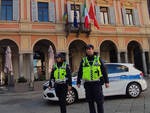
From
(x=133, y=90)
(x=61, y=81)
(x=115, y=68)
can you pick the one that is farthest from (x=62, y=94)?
(x=133, y=90)

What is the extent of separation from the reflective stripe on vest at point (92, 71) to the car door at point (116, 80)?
324 centimetres

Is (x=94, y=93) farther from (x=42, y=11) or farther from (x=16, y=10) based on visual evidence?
(x=42, y=11)

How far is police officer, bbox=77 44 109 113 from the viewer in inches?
134

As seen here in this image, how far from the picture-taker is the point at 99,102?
3.35 metres

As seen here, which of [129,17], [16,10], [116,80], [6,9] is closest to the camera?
[116,80]

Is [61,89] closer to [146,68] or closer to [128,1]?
[146,68]

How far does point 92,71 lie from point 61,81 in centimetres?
99

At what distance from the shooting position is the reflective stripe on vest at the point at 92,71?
11.5 ft

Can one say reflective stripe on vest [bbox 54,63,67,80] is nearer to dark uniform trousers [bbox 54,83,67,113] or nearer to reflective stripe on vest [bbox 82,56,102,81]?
dark uniform trousers [bbox 54,83,67,113]

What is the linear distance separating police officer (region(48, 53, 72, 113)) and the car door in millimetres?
2984

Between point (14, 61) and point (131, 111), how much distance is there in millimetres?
13055

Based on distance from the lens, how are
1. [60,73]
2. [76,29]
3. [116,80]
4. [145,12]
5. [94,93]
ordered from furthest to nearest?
[145,12] → [76,29] → [116,80] → [60,73] → [94,93]

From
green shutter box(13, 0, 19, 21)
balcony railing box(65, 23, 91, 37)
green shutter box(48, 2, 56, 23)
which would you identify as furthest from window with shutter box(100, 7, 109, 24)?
green shutter box(13, 0, 19, 21)

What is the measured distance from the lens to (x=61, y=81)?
401cm
